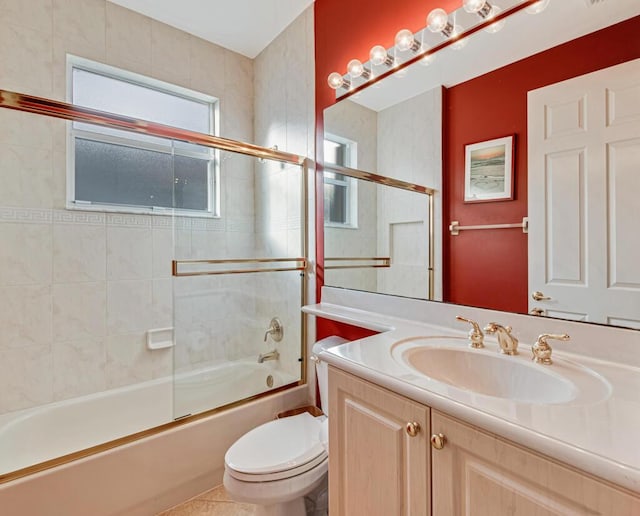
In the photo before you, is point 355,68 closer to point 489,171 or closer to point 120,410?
point 489,171

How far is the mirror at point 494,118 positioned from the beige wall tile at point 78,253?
1821 mm

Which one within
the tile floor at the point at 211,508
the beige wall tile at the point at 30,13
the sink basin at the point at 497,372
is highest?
the beige wall tile at the point at 30,13

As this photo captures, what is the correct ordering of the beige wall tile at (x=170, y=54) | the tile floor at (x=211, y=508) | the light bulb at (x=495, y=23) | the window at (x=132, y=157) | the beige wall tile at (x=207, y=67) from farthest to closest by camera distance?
1. the beige wall tile at (x=207, y=67)
2. the beige wall tile at (x=170, y=54)
3. the window at (x=132, y=157)
4. the tile floor at (x=211, y=508)
5. the light bulb at (x=495, y=23)

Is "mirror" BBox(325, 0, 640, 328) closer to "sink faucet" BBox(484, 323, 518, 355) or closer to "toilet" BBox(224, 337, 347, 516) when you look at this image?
"sink faucet" BBox(484, 323, 518, 355)

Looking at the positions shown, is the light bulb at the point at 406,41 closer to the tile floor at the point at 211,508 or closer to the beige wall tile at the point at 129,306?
the beige wall tile at the point at 129,306

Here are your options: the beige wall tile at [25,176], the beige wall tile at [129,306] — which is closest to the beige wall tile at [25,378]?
the beige wall tile at [129,306]

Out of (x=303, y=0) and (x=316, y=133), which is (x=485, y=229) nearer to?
(x=316, y=133)

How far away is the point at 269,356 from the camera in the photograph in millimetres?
2182

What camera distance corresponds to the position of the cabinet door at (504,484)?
52cm

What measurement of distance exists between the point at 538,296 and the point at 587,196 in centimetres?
34

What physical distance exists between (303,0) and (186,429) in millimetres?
2570

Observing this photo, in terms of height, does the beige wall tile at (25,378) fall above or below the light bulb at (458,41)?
below

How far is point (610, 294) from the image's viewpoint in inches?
37.2

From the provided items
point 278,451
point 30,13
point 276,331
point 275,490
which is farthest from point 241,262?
point 30,13
